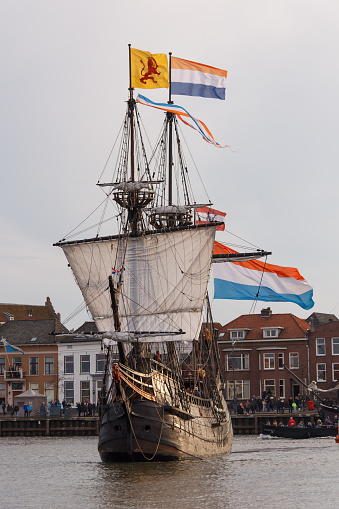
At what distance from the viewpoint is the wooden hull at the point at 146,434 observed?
1832 inches

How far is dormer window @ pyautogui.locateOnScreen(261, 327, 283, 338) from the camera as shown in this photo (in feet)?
317

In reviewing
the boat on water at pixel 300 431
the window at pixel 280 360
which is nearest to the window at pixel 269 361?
the window at pixel 280 360

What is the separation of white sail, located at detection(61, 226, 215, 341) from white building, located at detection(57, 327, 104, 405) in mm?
40967

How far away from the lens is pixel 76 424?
8188 cm

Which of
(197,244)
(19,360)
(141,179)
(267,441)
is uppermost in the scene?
(141,179)

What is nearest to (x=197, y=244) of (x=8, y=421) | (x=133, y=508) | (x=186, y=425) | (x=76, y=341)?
(x=186, y=425)

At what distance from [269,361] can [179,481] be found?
55833 mm

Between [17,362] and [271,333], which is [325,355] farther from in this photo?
[17,362]

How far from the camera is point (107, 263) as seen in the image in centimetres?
5866

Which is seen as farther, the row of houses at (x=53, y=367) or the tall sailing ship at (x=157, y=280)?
the row of houses at (x=53, y=367)

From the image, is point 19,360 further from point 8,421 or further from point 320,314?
point 320,314

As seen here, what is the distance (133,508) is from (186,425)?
15.9 metres

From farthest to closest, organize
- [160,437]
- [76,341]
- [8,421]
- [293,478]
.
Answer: [76,341], [8,421], [160,437], [293,478]

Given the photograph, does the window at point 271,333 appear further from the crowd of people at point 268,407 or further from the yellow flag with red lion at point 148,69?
the yellow flag with red lion at point 148,69
